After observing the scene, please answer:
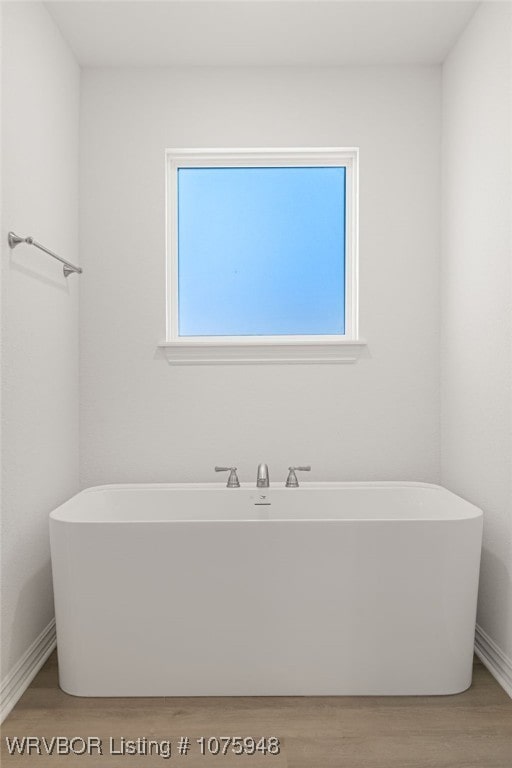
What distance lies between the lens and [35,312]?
91.0 inches

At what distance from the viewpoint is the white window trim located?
286 cm

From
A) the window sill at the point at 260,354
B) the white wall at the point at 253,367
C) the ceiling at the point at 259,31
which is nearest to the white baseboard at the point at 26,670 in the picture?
the white wall at the point at 253,367

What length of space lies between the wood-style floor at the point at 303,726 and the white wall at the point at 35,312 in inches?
11.8

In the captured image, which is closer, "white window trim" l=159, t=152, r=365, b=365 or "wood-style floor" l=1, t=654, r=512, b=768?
"wood-style floor" l=1, t=654, r=512, b=768

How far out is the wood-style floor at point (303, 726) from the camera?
5.68 ft

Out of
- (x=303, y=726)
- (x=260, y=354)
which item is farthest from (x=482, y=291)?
(x=303, y=726)

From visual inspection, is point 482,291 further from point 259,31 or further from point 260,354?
point 259,31

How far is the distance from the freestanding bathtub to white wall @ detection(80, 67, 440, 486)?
0.85 metres

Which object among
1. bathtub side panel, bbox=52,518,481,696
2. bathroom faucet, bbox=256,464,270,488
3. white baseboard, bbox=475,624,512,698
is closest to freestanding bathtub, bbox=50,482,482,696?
bathtub side panel, bbox=52,518,481,696

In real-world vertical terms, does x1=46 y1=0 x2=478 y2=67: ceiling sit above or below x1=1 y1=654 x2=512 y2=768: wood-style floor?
above

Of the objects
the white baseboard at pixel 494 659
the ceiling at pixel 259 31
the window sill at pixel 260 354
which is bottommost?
the white baseboard at pixel 494 659

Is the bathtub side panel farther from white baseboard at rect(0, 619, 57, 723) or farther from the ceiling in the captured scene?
the ceiling

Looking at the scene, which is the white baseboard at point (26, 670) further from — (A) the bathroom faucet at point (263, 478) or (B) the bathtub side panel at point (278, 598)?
(A) the bathroom faucet at point (263, 478)

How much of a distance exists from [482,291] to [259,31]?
4.90ft
